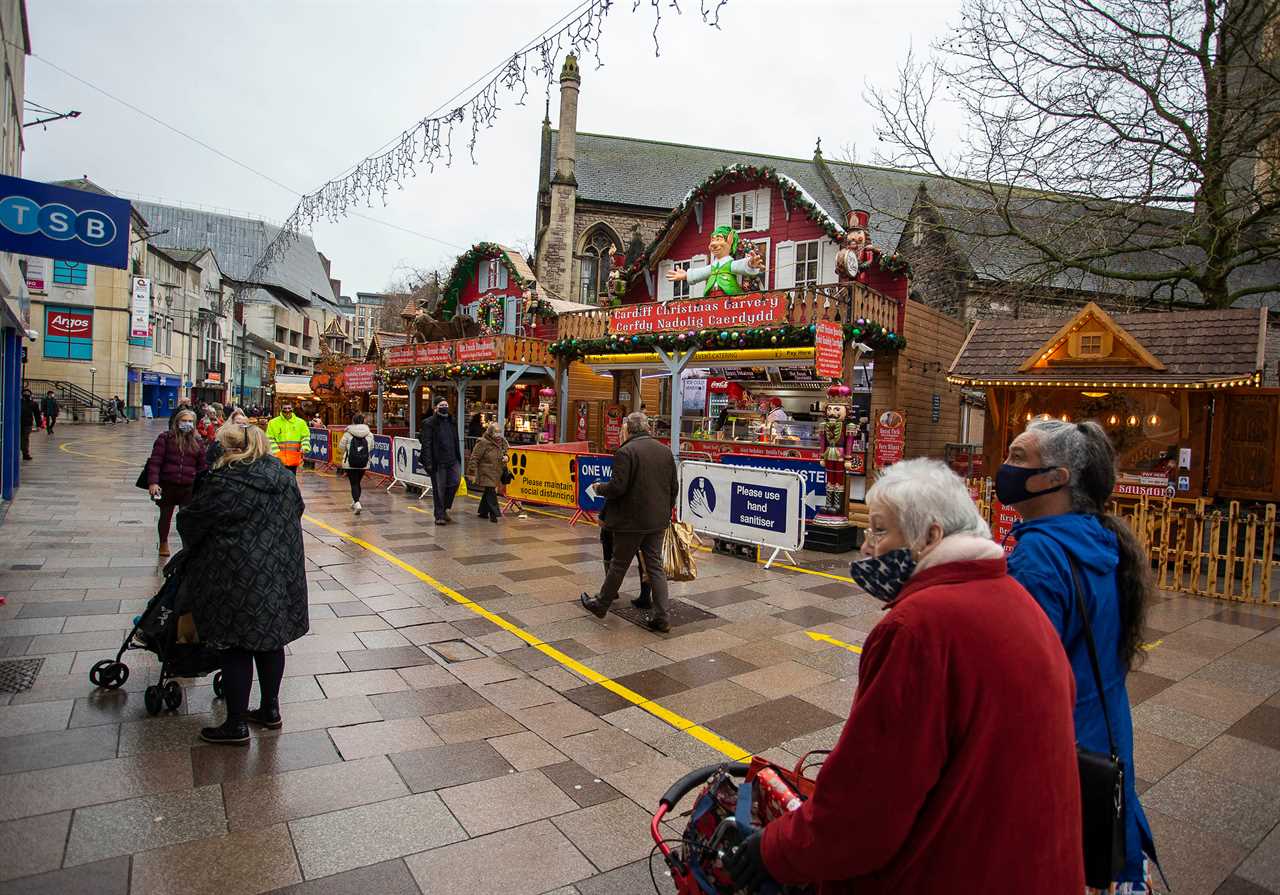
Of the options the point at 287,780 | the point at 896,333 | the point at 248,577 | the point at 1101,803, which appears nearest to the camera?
the point at 1101,803

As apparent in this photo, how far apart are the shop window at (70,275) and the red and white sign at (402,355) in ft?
94.3

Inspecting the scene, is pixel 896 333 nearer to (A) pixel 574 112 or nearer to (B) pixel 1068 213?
(B) pixel 1068 213

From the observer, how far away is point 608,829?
3.26 metres

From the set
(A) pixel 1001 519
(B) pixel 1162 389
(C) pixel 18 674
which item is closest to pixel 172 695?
(C) pixel 18 674

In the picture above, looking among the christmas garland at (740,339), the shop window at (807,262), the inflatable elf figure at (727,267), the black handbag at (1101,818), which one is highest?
the shop window at (807,262)

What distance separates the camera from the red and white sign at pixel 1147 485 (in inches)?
421

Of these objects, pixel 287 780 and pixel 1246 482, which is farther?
pixel 1246 482

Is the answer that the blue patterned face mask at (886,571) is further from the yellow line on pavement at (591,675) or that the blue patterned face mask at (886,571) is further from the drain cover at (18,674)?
the drain cover at (18,674)

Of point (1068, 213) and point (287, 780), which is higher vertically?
point (1068, 213)

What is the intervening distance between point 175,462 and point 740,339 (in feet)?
31.4

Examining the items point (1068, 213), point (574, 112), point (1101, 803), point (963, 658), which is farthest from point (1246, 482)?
point (574, 112)

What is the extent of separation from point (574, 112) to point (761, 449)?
22852 mm

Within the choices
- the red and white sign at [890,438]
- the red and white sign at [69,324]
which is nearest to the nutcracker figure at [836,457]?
the red and white sign at [890,438]

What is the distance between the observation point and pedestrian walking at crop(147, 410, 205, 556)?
7891mm
